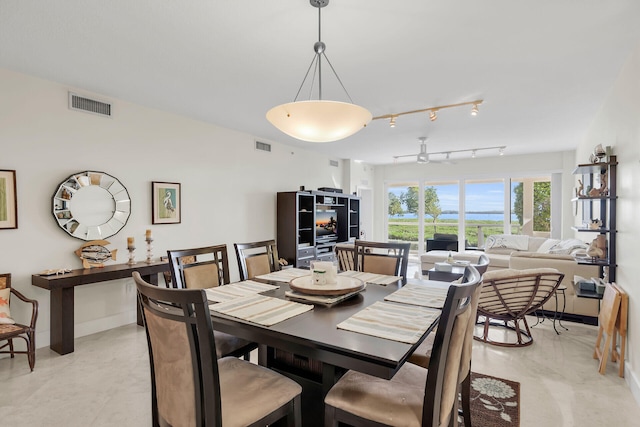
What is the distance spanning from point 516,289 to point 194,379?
9.92 feet

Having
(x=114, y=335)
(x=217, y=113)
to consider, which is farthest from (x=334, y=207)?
(x=114, y=335)

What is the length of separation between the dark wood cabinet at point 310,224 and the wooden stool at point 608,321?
13.0 feet

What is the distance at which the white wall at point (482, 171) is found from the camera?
6965 millimetres

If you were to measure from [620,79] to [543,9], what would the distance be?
1.59m

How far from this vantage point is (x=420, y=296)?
2.02m

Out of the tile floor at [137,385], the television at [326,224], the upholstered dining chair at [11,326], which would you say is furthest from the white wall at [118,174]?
the television at [326,224]

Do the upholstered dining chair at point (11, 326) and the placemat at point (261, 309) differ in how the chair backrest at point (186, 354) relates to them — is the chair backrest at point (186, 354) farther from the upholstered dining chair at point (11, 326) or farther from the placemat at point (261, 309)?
the upholstered dining chair at point (11, 326)

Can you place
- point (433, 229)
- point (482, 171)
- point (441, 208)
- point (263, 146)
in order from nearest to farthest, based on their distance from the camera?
point (263, 146), point (482, 171), point (441, 208), point (433, 229)

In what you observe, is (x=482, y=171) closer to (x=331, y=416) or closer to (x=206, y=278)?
(x=206, y=278)

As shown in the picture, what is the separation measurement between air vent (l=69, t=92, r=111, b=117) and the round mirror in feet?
2.11

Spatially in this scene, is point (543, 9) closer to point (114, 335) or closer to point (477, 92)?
point (477, 92)

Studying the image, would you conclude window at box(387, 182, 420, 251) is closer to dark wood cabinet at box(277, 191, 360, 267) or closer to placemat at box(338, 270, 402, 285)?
dark wood cabinet at box(277, 191, 360, 267)

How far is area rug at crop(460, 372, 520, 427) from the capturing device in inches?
84.6

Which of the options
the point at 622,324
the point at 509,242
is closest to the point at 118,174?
the point at 622,324
